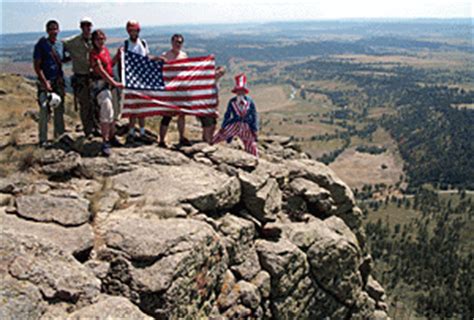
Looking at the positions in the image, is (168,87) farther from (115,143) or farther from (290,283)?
(290,283)

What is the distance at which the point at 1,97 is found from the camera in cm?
2672

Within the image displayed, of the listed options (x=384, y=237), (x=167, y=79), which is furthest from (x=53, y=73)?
(x=384, y=237)

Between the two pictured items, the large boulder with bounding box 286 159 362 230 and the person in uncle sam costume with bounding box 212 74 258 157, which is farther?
the large boulder with bounding box 286 159 362 230

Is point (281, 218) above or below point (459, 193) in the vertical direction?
above

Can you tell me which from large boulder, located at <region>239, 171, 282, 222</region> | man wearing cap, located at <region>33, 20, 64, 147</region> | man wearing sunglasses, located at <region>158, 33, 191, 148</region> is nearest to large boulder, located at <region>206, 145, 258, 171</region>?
large boulder, located at <region>239, 171, 282, 222</region>

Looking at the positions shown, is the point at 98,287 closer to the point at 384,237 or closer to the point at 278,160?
the point at 278,160

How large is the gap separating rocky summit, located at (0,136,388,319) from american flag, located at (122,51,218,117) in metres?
1.39

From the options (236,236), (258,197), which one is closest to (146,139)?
(258,197)

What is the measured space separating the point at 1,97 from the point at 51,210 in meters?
20.1

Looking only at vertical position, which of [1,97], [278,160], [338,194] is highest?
[1,97]

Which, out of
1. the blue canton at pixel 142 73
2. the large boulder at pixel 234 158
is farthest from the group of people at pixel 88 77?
the large boulder at pixel 234 158

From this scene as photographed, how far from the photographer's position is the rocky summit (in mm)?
8078

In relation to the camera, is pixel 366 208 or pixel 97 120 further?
pixel 366 208

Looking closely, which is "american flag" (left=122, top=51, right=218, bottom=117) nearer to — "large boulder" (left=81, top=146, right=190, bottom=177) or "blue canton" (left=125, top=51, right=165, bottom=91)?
"blue canton" (left=125, top=51, right=165, bottom=91)
